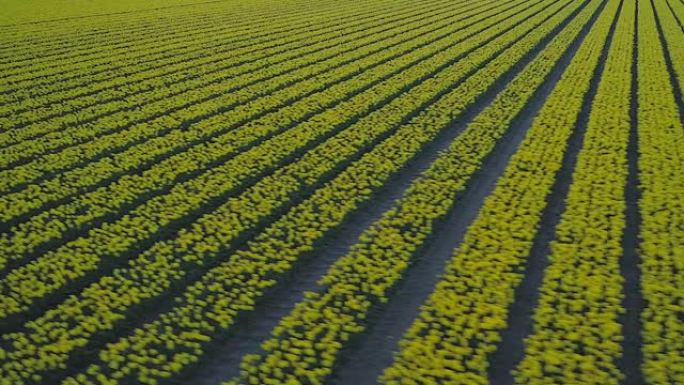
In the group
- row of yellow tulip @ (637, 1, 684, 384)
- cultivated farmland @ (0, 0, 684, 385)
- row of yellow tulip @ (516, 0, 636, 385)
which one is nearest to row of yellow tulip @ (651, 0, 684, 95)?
cultivated farmland @ (0, 0, 684, 385)

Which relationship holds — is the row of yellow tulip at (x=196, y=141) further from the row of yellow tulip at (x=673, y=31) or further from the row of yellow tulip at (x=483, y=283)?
the row of yellow tulip at (x=673, y=31)

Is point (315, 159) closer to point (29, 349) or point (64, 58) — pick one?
point (29, 349)

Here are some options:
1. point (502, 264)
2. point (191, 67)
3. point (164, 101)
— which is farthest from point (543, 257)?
point (191, 67)

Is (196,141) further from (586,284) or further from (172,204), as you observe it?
(586,284)

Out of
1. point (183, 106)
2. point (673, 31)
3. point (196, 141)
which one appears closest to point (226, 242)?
point (196, 141)

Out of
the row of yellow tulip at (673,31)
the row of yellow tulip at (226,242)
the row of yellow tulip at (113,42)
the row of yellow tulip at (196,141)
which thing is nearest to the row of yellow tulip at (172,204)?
the row of yellow tulip at (226,242)

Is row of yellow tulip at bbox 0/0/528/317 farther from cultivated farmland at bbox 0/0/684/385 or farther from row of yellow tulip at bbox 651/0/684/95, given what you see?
row of yellow tulip at bbox 651/0/684/95
